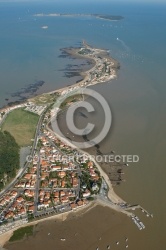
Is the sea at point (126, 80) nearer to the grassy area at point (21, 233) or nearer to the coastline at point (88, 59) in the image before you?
the coastline at point (88, 59)

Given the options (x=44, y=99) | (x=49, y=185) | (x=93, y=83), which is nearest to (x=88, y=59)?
(x=93, y=83)

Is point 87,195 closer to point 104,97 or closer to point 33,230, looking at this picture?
point 33,230

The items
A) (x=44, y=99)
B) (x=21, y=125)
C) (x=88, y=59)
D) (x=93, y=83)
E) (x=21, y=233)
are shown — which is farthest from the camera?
(x=88, y=59)

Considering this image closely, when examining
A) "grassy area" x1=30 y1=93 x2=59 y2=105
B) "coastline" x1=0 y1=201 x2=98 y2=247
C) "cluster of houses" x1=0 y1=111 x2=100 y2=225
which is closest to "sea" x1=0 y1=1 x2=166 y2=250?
"coastline" x1=0 y1=201 x2=98 y2=247

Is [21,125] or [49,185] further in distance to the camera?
[21,125]

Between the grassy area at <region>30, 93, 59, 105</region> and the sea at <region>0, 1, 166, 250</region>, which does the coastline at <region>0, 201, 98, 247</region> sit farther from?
the grassy area at <region>30, 93, 59, 105</region>

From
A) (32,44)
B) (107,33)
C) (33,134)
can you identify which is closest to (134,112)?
(33,134)

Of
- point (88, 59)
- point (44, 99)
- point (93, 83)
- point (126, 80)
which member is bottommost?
point (44, 99)

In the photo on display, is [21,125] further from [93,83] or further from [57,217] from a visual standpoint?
[93,83]

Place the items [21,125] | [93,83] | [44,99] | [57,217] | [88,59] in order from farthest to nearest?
[88,59], [93,83], [44,99], [21,125], [57,217]
